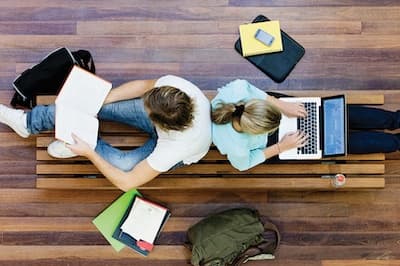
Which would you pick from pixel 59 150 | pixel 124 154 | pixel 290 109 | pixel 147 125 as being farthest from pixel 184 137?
pixel 59 150

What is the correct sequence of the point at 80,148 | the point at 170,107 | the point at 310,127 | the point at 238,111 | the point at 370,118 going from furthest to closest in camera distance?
the point at 370,118, the point at 310,127, the point at 80,148, the point at 238,111, the point at 170,107

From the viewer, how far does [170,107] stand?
6.77 ft

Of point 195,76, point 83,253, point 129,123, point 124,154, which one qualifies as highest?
point 195,76

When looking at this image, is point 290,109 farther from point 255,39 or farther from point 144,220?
point 144,220

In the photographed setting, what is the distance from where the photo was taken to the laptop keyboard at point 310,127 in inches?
100

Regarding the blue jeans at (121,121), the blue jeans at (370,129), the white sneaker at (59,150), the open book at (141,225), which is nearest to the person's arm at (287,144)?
the blue jeans at (370,129)

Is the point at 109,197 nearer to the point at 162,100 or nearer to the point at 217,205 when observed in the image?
the point at 217,205

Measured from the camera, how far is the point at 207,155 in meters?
2.64

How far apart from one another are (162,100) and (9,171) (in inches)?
43.0

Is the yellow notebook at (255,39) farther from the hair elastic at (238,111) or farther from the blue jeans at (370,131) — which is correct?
the hair elastic at (238,111)

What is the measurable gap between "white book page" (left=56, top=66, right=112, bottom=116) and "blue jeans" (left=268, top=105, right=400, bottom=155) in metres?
0.77

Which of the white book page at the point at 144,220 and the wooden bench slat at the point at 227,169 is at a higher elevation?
the wooden bench slat at the point at 227,169

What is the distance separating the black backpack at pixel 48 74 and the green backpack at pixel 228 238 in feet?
2.85

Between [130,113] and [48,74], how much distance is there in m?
0.43
